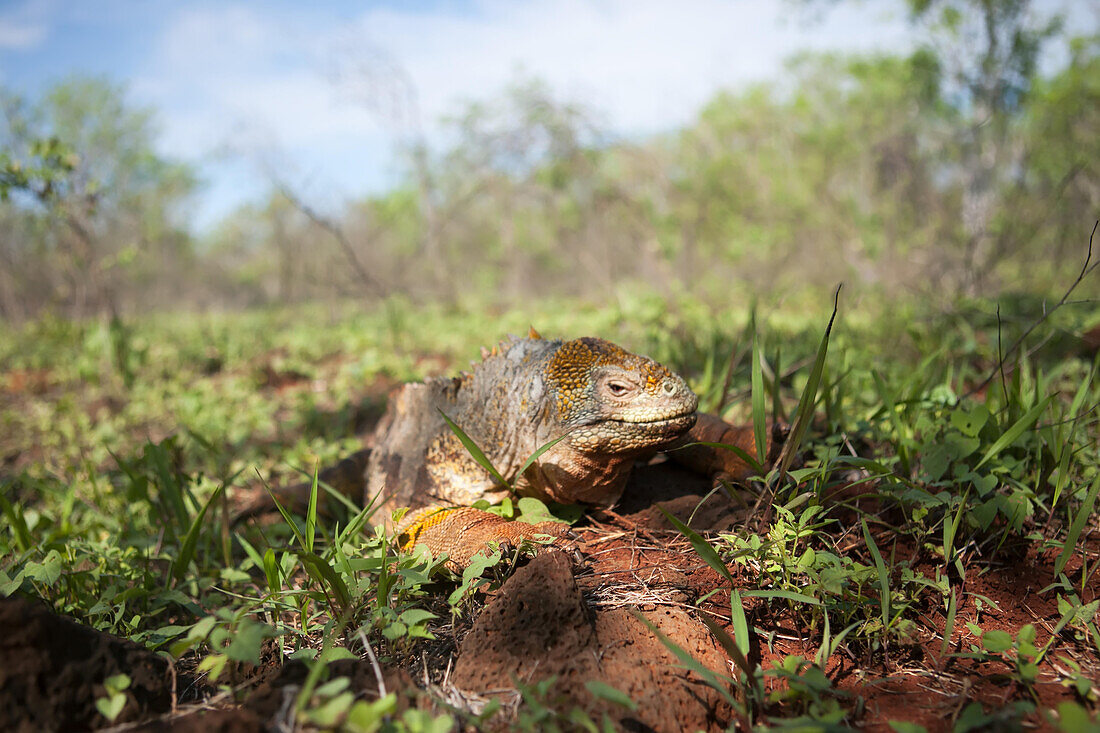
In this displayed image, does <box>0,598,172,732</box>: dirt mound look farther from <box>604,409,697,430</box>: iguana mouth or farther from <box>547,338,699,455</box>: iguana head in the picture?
<box>604,409,697,430</box>: iguana mouth

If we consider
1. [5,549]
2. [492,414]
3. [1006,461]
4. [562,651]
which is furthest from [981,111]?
[5,549]

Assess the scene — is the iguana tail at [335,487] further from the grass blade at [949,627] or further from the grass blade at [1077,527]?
the grass blade at [1077,527]

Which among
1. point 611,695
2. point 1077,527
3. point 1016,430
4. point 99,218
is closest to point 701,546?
→ point 611,695

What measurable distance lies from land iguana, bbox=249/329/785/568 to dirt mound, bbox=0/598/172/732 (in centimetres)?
90

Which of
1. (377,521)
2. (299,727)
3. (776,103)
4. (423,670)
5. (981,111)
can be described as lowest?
(377,521)

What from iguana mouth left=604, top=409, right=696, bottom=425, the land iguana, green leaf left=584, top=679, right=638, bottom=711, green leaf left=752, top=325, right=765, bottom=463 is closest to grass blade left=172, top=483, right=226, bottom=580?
the land iguana

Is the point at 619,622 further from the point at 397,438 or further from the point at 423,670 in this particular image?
the point at 397,438

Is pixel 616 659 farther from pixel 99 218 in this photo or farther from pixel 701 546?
pixel 99 218

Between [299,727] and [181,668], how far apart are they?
3.51ft

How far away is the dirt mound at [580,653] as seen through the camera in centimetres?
183

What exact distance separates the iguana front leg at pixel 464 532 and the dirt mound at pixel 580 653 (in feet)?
1.15

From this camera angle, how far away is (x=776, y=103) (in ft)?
103

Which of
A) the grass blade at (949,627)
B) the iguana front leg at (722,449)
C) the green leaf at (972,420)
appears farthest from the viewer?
the iguana front leg at (722,449)

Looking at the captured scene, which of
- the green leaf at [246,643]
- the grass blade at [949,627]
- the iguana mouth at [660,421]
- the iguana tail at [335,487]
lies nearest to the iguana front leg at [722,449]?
the iguana mouth at [660,421]
